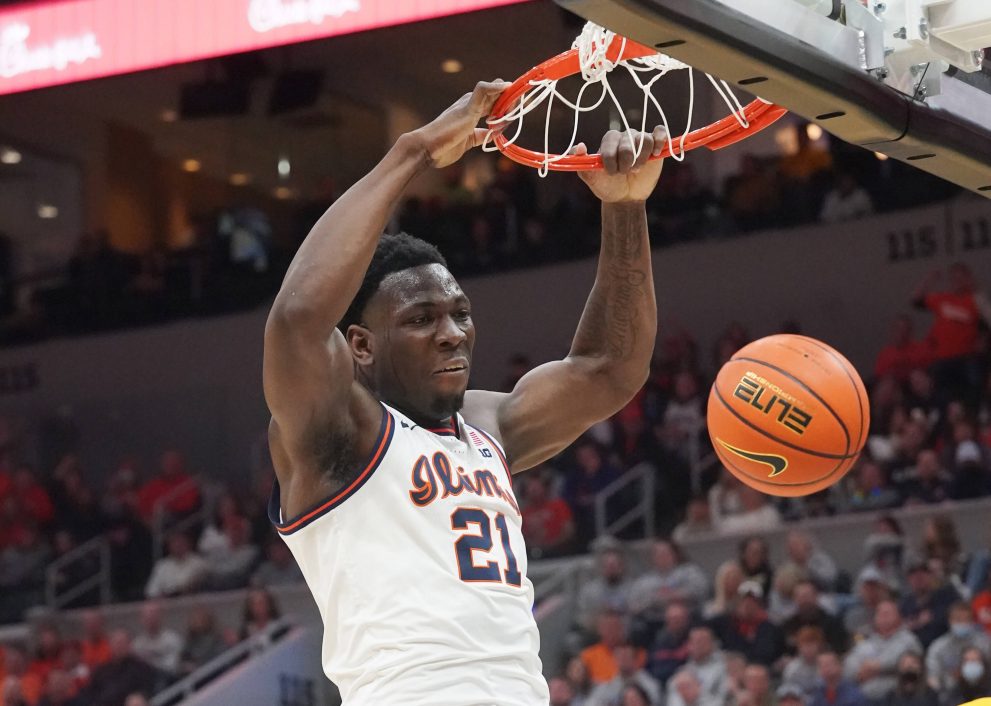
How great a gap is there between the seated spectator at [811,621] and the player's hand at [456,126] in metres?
6.37

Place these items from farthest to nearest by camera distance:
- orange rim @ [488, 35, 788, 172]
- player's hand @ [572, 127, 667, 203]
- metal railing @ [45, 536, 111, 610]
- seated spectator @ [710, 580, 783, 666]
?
metal railing @ [45, 536, 111, 610] < seated spectator @ [710, 580, 783, 666] < player's hand @ [572, 127, 667, 203] < orange rim @ [488, 35, 788, 172]

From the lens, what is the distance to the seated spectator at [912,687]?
843 cm

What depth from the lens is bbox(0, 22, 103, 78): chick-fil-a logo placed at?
29.7ft

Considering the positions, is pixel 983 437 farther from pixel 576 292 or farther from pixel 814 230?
pixel 576 292

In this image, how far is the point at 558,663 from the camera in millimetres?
10609

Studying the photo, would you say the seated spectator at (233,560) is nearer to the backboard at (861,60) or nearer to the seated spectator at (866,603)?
the seated spectator at (866,603)

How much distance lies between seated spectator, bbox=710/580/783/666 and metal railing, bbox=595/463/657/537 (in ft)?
6.28

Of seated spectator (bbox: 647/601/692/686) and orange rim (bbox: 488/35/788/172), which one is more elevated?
orange rim (bbox: 488/35/788/172)

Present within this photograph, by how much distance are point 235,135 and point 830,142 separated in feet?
21.6

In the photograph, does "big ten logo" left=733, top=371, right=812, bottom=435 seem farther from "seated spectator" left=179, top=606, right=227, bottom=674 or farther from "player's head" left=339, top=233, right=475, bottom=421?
"seated spectator" left=179, top=606, right=227, bottom=674

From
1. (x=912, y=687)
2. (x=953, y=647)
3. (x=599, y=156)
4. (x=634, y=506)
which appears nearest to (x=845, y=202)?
(x=634, y=506)

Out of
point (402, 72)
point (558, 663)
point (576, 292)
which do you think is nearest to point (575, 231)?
point (576, 292)

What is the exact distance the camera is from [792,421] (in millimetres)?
5016

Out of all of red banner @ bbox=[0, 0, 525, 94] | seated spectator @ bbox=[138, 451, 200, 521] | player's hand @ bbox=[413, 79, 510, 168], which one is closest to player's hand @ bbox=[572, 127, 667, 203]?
player's hand @ bbox=[413, 79, 510, 168]
